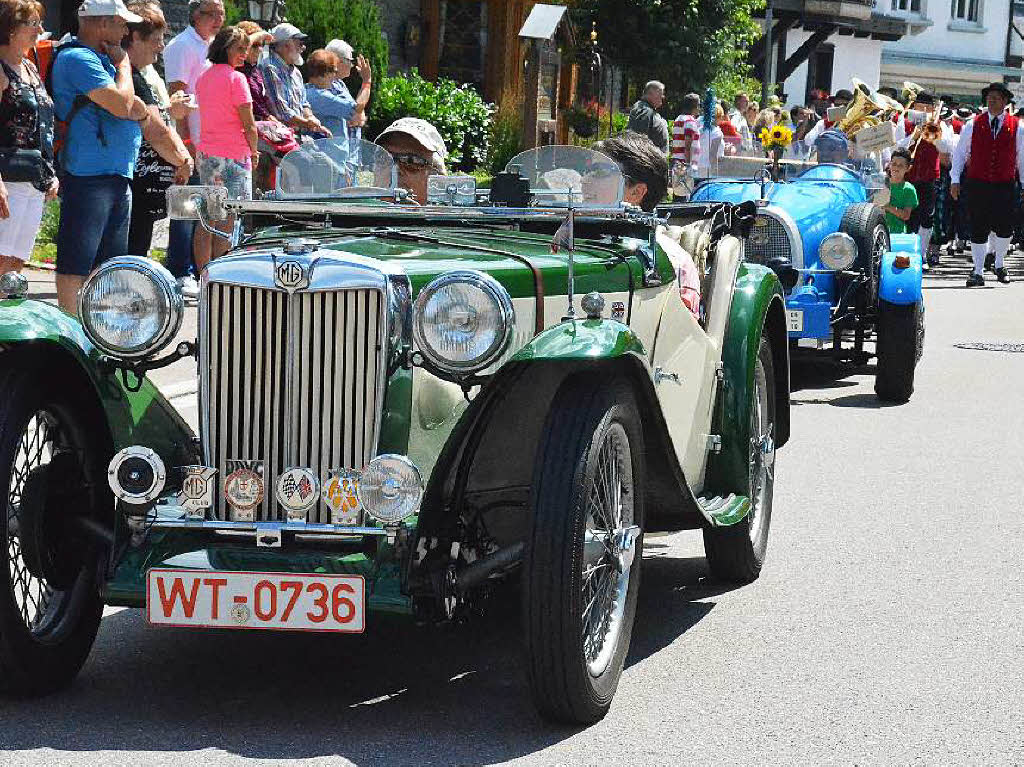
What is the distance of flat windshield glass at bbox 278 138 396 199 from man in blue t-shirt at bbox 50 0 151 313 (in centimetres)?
324

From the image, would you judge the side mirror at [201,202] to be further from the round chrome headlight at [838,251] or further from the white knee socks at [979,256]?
Answer: the white knee socks at [979,256]

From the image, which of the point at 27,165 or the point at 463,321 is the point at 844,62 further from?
the point at 463,321

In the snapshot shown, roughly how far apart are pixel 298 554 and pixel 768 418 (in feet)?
8.34

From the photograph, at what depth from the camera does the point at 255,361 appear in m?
4.18

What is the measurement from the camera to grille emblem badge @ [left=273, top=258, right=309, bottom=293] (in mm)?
4109

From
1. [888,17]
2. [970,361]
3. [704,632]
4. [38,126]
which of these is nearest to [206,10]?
[38,126]

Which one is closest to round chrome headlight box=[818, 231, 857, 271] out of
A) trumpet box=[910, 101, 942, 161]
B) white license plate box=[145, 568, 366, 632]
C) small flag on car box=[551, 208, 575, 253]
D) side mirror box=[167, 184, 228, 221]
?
side mirror box=[167, 184, 228, 221]

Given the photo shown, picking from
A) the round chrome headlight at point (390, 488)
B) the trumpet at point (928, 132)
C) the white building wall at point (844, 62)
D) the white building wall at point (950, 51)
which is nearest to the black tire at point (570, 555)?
the round chrome headlight at point (390, 488)

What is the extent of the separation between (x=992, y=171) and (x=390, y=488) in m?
15.9

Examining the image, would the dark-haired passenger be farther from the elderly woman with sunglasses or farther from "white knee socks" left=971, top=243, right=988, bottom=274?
"white knee socks" left=971, top=243, right=988, bottom=274

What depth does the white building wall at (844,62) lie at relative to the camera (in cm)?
4706

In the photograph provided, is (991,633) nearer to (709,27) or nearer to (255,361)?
(255,361)

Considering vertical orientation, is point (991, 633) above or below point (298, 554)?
below

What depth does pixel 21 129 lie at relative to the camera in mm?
8219
